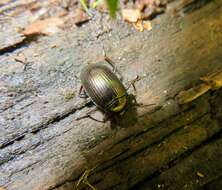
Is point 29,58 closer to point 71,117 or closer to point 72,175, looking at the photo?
point 71,117

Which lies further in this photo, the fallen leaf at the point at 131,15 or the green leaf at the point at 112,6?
the fallen leaf at the point at 131,15

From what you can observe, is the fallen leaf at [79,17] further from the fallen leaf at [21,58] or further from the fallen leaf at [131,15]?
the fallen leaf at [21,58]

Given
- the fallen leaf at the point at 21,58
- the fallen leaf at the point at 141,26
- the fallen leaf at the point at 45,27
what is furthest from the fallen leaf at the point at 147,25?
the fallen leaf at the point at 21,58

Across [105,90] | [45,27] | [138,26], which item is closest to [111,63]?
[105,90]

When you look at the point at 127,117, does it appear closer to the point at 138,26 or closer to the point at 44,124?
the point at 44,124

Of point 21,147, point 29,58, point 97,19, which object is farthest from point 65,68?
point 21,147
